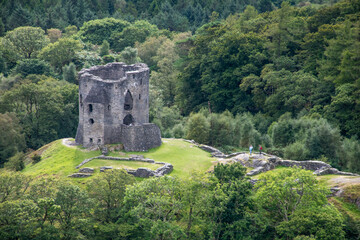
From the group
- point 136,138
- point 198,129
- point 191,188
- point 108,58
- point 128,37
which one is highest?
point 128,37

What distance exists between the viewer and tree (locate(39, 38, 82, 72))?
97000 millimetres

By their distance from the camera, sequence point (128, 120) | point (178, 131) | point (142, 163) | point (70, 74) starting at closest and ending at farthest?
1. point (142, 163)
2. point (128, 120)
3. point (178, 131)
4. point (70, 74)

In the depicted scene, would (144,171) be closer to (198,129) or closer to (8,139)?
(198,129)

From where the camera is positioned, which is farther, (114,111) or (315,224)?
(114,111)

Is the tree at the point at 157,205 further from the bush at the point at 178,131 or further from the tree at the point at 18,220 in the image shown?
the bush at the point at 178,131

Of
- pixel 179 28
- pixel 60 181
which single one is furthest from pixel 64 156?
pixel 179 28

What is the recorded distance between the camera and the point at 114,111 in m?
58.4

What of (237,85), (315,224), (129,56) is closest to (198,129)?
(237,85)

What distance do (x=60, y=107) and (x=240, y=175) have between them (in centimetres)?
3633

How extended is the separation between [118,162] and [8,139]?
1977 cm

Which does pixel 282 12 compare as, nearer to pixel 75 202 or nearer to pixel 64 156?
pixel 64 156

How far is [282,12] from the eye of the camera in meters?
85.2

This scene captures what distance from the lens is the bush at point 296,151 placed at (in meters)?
63.9

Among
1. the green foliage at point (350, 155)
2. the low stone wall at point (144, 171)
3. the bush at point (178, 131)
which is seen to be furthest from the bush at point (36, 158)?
the green foliage at point (350, 155)
